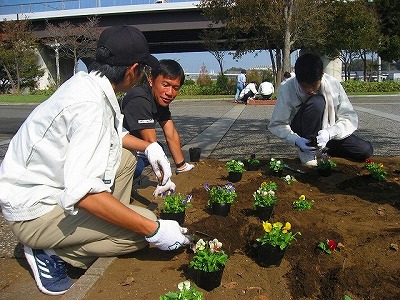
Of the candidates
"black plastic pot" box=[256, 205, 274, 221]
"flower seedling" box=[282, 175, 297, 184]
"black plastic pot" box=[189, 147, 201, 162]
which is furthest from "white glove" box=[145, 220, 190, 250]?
"black plastic pot" box=[189, 147, 201, 162]

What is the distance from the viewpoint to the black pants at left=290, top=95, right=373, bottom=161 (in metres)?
4.73

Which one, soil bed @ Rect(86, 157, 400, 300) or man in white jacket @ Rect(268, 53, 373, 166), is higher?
man in white jacket @ Rect(268, 53, 373, 166)

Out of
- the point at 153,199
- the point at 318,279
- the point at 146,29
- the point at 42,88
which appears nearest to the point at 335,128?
the point at 153,199

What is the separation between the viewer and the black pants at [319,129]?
15.5ft

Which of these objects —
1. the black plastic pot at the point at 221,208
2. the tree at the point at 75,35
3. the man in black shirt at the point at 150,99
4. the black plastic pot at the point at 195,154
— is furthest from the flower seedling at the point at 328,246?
the tree at the point at 75,35

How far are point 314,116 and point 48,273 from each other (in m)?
3.31

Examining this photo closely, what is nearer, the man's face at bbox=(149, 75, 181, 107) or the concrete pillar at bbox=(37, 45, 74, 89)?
the man's face at bbox=(149, 75, 181, 107)

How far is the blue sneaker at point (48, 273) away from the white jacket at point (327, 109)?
2.93 metres

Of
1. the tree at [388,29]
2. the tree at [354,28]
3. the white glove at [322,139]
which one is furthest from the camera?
the tree at [388,29]

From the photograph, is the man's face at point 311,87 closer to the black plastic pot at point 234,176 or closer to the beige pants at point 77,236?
the black plastic pot at point 234,176

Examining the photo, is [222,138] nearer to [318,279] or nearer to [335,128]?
[335,128]

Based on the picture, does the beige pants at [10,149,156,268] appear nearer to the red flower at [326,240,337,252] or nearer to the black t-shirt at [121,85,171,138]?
the red flower at [326,240,337,252]

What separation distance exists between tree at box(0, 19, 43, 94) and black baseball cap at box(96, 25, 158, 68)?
36.6 m

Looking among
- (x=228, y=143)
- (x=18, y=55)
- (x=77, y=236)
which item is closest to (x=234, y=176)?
(x=77, y=236)
